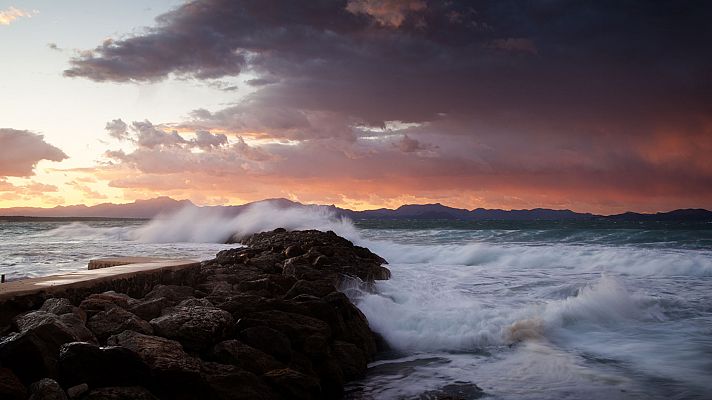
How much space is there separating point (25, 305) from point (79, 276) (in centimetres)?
137

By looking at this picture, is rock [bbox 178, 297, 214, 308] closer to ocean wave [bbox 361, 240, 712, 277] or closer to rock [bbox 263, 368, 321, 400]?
rock [bbox 263, 368, 321, 400]

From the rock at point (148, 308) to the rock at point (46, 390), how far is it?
7.27 ft

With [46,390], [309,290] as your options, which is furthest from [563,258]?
[46,390]

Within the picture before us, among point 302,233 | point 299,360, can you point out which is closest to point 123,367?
→ point 299,360

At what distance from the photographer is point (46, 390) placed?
3.66m

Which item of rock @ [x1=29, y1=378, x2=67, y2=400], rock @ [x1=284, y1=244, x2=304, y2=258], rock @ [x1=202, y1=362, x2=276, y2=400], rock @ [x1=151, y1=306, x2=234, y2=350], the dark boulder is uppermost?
rock @ [x1=284, y1=244, x2=304, y2=258]

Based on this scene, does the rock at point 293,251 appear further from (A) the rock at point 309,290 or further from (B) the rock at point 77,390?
(B) the rock at point 77,390

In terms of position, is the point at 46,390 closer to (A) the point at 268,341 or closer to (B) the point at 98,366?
(B) the point at 98,366

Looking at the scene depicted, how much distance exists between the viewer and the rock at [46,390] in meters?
3.63

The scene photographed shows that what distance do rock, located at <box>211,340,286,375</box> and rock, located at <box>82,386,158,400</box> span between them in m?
1.14

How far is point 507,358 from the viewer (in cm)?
724

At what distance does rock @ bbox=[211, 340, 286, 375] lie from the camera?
505 centimetres

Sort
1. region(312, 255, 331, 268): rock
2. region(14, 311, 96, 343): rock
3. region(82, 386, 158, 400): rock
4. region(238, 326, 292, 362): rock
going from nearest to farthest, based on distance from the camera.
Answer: region(82, 386, 158, 400): rock, region(14, 311, 96, 343): rock, region(238, 326, 292, 362): rock, region(312, 255, 331, 268): rock

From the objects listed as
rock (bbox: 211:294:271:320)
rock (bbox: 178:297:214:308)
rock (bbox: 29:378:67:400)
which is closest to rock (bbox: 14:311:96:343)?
rock (bbox: 29:378:67:400)
